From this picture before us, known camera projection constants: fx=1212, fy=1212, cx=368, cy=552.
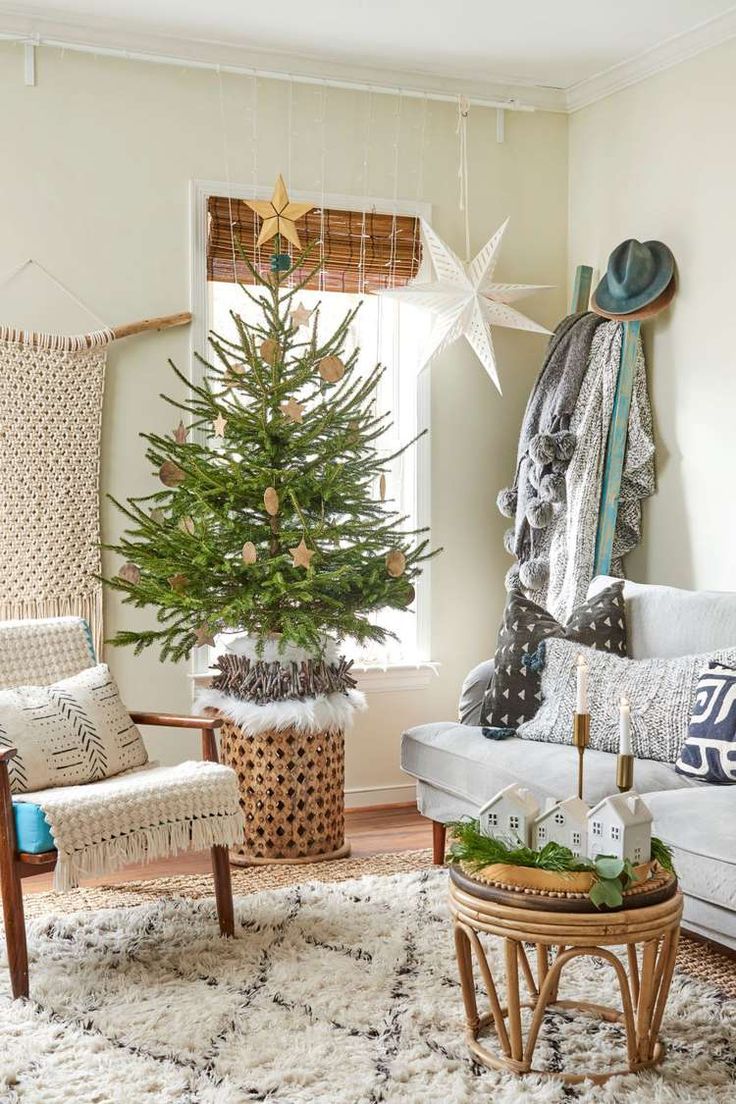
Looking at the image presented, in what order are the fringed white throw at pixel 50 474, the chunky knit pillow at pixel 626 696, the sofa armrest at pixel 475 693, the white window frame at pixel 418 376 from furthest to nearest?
the white window frame at pixel 418 376 → the fringed white throw at pixel 50 474 → the sofa armrest at pixel 475 693 → the chunky knit pillow at pixel 626 696

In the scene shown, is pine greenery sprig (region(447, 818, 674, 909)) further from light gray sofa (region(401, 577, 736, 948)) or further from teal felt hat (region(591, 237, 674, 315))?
teal felt hat (region(591, 237, 674, 315))

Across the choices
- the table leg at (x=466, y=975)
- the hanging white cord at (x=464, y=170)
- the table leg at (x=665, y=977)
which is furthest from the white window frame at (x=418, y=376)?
the table leg at (x=665, y=977)

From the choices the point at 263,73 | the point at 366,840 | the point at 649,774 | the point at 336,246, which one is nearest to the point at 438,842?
the point at 366,840

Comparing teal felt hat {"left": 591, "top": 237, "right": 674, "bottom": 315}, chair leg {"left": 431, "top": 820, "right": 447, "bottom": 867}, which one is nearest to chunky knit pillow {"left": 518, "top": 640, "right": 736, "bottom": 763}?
chair leg {"left": 431, "top": 820, "right": 447, "bottom": 867}

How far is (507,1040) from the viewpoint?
7.68ft

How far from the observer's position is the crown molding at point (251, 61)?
4062 millimetres

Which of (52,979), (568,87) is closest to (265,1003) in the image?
(52,979)

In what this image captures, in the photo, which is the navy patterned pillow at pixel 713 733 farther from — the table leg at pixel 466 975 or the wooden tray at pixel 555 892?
the table leg at pixel 466 975

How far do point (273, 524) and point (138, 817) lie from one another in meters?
1.17

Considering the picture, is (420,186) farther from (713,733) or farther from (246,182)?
(713,733)

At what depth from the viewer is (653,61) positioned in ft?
14.3

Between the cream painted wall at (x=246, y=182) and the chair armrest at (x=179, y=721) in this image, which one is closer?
the chair armrest at (x=179, y=721)

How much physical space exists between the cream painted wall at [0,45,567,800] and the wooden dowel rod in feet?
Answer: 0.15

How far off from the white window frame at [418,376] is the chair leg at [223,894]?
133cm
